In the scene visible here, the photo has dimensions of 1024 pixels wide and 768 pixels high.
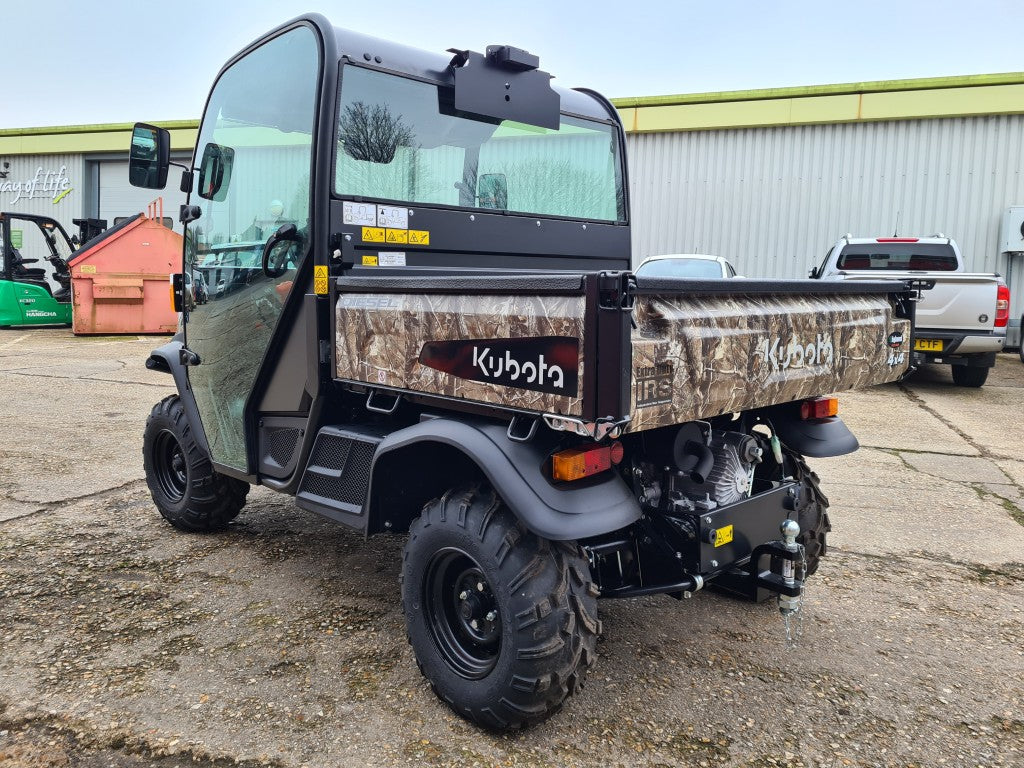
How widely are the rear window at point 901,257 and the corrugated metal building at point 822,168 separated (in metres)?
4.02


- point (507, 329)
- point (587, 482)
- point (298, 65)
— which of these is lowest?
point (587, 482)

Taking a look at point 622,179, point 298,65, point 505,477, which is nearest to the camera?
point 505,477

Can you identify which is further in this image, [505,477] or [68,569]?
[68,569]

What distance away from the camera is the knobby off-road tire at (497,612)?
2.40 metres

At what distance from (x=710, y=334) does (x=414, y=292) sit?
94 cm

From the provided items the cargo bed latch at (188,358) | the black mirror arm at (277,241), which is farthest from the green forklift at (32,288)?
the black mirror arm at (277,241)

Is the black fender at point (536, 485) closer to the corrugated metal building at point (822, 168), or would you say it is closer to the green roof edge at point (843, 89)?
the green roof edge at point (843, 89)

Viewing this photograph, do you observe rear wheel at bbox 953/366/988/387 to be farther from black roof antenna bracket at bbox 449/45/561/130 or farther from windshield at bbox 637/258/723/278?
black roof antenna bracket at bbox 449/45/561/130

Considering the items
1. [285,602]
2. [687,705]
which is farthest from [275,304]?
[687,705]

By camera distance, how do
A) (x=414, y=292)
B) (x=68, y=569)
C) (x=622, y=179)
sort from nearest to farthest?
(x=414, y=292), (x=68, y=569), (x=622, y=179)

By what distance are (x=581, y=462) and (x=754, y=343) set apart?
67 centimetres

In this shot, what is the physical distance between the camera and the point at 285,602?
3.49 meters

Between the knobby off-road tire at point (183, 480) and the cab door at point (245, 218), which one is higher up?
the cab door at point (245, 218)

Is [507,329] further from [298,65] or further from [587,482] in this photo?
[298,65]
